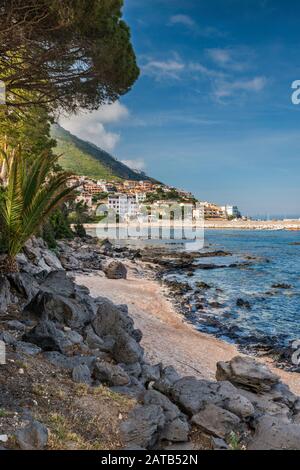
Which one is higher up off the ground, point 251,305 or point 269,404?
point 269,404

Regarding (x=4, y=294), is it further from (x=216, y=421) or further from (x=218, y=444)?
(x=218, y=444)

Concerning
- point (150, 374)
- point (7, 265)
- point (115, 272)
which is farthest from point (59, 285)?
point (115, 272)

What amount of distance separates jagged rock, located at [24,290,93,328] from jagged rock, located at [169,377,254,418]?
2897 millimetres

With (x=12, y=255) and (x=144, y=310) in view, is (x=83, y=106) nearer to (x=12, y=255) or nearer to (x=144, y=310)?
(x=12, y=255)

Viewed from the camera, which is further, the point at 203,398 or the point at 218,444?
the point at 203,398

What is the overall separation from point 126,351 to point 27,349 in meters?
2.06

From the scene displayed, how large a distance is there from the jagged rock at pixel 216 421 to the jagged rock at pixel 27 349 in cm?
274

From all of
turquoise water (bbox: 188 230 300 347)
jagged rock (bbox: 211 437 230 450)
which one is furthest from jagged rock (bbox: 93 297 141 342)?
turquoise water (bbox: 188 230 300 347)

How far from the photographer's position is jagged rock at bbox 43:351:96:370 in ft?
20.5

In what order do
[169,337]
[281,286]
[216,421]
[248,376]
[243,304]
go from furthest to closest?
[281,286]
[243,304]
[169,337]
[248,376]
[216,421]

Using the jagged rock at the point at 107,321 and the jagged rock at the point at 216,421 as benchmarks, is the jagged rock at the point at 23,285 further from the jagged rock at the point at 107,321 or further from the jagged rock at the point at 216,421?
the jagged rock at the point at 216,421

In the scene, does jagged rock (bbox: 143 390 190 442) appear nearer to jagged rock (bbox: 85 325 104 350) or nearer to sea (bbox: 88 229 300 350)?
jagged rock (bbox: 85 325 104 350)

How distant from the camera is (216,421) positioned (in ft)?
17.1
